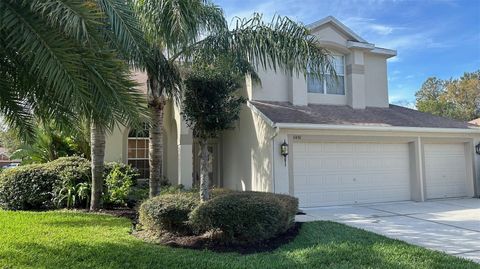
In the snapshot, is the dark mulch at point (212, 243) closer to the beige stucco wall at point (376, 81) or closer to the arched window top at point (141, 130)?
the arched window top at point (141, 130)

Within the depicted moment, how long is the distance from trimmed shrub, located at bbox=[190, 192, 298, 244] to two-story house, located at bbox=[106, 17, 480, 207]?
480cm

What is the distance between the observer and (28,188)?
1370cm

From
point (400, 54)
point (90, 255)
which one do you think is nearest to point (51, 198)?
point (90, 255)

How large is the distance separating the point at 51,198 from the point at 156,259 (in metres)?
8.38

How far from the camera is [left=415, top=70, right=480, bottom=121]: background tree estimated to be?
4034 cm

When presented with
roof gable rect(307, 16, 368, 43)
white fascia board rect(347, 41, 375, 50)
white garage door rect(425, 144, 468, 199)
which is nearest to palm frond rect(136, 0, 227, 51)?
roof gable rect(307, 16, 368, 43)

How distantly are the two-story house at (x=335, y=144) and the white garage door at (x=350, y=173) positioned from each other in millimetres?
37

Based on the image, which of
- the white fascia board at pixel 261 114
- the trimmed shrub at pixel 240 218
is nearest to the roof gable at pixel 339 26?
the white fascia board at pixel 261 114

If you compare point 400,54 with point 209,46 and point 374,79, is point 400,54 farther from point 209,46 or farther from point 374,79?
point 209,46

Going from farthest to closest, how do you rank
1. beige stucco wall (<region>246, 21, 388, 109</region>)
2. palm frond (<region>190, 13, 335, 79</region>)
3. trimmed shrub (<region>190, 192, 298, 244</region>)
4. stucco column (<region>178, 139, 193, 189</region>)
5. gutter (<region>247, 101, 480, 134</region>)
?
stucco column (<region>178, 139, 193, 189</region>) → beige stucco wall (<region>246, 21, 388, 109</region>) → gutter (<region>247, 101, 480, 134</region>) → palm frond (<region>190, 13, 335, 79</region>) → trimmed shrub (<region>190, 192, 298, 244</region>)

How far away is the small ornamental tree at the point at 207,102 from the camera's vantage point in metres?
11.2

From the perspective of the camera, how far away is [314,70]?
10242mm

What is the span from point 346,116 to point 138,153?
9.53 metres

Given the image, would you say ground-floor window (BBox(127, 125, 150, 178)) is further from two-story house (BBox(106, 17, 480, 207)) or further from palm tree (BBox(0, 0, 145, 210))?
palm tree (BBox(0, 0, 145, 210))
